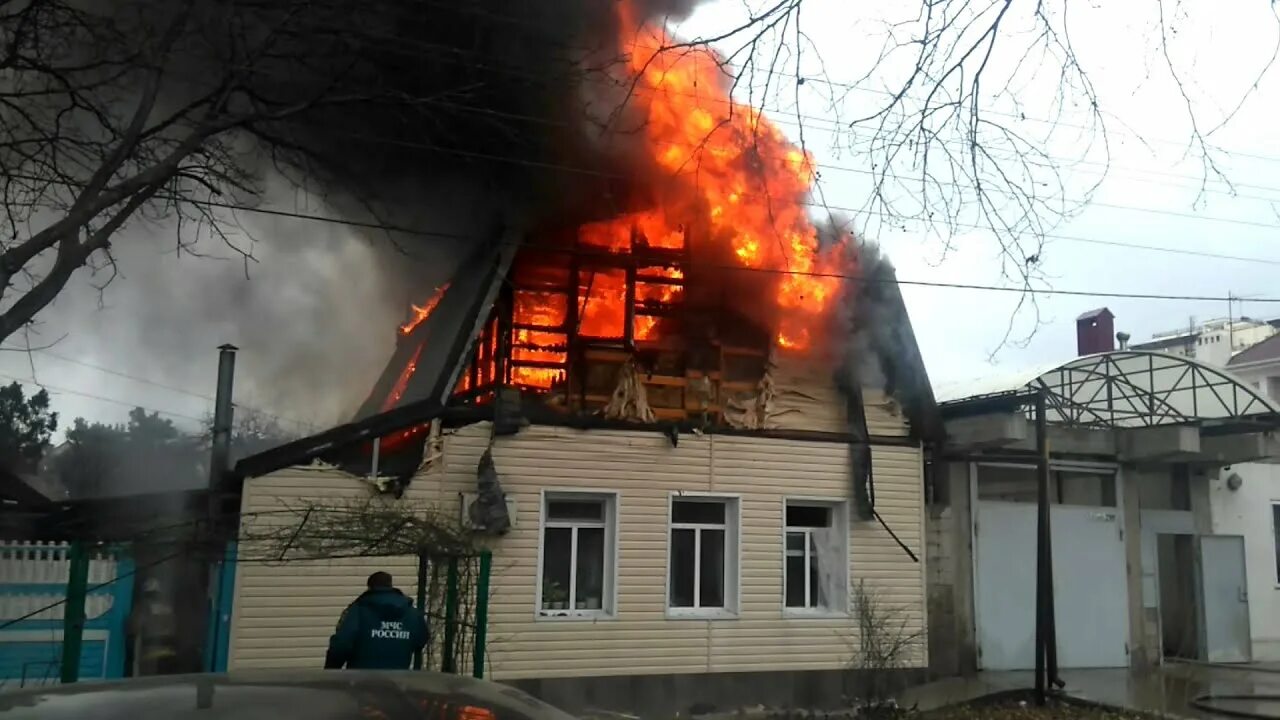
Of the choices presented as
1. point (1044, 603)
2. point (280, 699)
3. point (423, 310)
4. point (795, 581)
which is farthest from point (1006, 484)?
point (280, 699)

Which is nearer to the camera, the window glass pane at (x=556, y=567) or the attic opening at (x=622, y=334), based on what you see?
the window glass pane at (x=556, y=567)

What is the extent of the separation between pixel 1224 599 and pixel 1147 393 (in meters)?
3.81

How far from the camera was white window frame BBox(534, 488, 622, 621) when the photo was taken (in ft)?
37.8

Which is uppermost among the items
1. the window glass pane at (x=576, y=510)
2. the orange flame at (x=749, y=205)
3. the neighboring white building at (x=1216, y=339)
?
the neighboring white building at (x=1216, y=339)

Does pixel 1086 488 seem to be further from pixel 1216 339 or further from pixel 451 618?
pixel 1216 339

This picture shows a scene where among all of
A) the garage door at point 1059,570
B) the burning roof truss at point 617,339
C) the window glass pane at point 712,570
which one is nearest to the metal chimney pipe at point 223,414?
the burning roof truss at point 617,339

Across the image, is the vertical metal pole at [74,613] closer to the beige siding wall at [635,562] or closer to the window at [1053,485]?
the beige siding wall at [635,562]

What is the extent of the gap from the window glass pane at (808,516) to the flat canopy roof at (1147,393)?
351cm

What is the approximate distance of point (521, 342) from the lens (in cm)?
1252

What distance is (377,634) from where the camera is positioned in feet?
21.5

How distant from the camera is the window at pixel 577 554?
11.7 m

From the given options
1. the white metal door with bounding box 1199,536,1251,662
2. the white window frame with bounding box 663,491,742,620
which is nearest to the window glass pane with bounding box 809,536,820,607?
the white window frame with bounding box 663,491,742,620

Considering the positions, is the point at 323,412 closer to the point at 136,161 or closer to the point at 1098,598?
the point at 136,161

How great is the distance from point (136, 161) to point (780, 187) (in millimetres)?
7736
